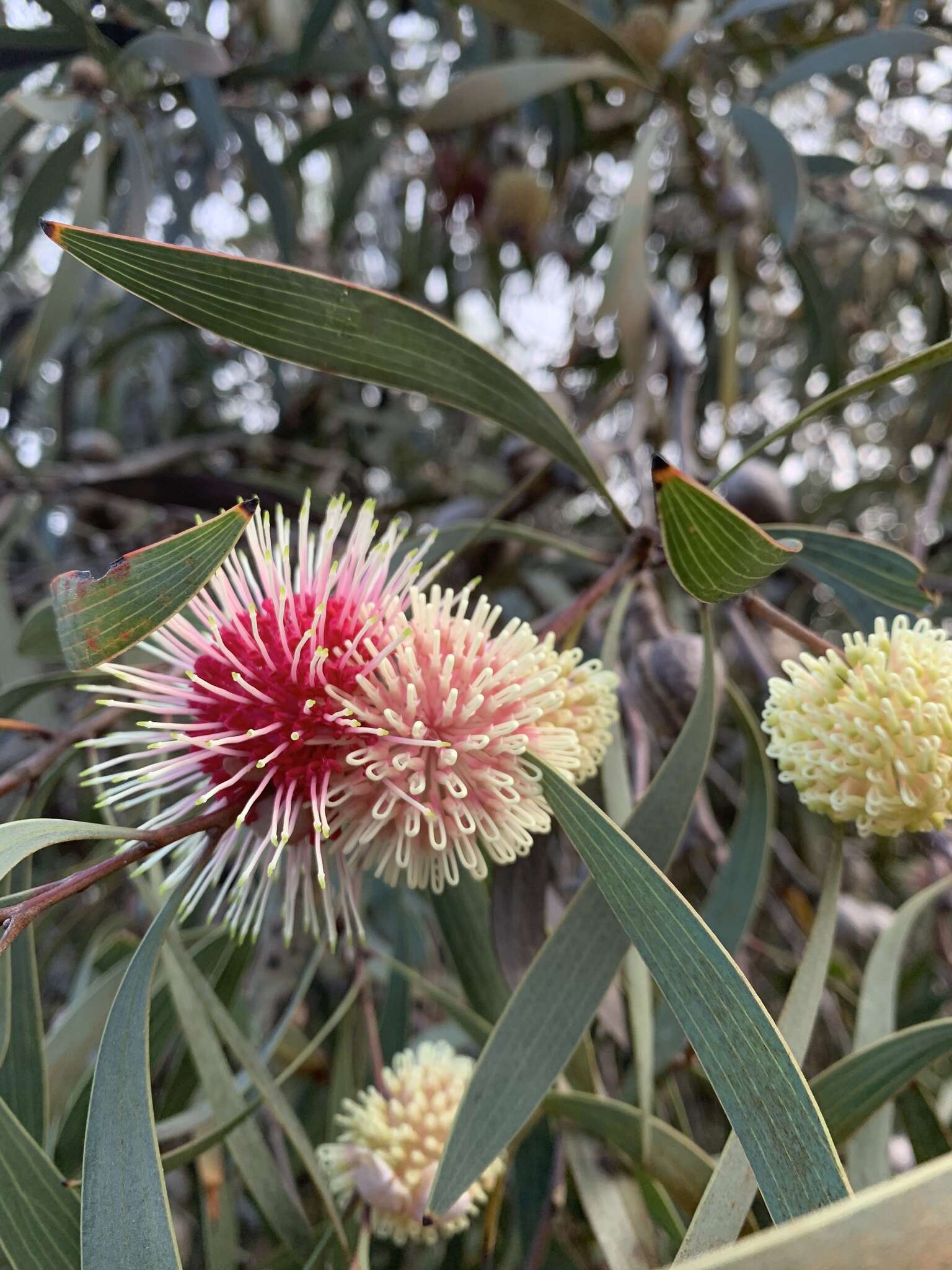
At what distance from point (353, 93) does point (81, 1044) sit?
1536 millimetres

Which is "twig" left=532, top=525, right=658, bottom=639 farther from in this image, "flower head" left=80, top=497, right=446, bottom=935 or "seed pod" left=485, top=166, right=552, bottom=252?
"seed pod" left=485, top=166, right=552, bottom=252

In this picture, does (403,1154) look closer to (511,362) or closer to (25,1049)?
(25,1049)

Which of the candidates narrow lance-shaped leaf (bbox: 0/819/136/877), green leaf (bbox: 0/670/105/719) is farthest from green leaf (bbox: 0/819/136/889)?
green leaf (bbox: 0/670/105/719)

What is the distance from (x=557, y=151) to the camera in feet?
4.33

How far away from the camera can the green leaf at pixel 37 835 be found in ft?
1.16

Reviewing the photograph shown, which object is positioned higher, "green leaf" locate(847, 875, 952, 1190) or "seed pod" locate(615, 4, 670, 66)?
"seed pod" locate(615, 4, 670, 66)

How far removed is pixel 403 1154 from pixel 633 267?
899 millimetres

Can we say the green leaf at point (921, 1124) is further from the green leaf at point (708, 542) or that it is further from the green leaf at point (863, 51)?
the green leaf at point (863, 51)

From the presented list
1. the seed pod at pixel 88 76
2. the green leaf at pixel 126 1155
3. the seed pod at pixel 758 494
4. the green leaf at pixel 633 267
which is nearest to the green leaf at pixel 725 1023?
the green leaf at pixel 126 1155

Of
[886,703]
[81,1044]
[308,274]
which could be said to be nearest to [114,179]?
[308,274]

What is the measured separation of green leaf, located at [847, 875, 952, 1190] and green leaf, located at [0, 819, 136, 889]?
0.50 m

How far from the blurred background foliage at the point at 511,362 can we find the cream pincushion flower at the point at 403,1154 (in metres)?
0.05

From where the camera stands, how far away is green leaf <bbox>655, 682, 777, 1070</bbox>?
24.8 inches

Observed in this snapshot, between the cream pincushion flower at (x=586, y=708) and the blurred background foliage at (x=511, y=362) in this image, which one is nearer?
the cream pincushion flower at (x=586, y=708)
